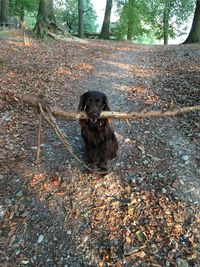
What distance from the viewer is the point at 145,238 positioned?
158 inches

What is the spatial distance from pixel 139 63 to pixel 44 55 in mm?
3452

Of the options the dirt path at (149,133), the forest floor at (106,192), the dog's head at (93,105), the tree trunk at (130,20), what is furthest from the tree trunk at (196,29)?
the dog's head at (93,105)

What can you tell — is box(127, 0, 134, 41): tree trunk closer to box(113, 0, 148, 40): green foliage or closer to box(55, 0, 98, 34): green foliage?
box(113, 0, 148, 40): green foliage

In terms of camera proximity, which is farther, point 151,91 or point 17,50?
point 17,50

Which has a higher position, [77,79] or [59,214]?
[77,79]

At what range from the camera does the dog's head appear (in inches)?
168

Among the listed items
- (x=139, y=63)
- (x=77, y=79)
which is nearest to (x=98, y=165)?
(x=77, y=79)

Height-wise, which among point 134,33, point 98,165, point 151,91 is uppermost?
point 134,33

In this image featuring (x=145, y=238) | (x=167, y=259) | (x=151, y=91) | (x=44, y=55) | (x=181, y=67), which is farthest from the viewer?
(x=44, y=55)

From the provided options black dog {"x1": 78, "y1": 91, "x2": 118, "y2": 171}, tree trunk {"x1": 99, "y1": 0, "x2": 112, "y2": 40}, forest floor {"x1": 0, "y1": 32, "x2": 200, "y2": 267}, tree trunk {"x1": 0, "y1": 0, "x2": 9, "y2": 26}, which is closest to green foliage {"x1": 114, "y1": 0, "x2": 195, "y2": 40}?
tree trunk {"x1": 99, "y1": 0, "x2": 112, "y2": 40}

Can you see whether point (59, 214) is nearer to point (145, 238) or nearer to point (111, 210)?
point (111, 210)

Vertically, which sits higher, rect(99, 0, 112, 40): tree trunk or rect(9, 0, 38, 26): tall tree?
rect(9, 0, 38, 26): tall tree

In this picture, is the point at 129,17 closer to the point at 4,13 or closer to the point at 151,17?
the point at 151,17

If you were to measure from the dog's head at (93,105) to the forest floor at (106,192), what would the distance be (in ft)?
2.48
